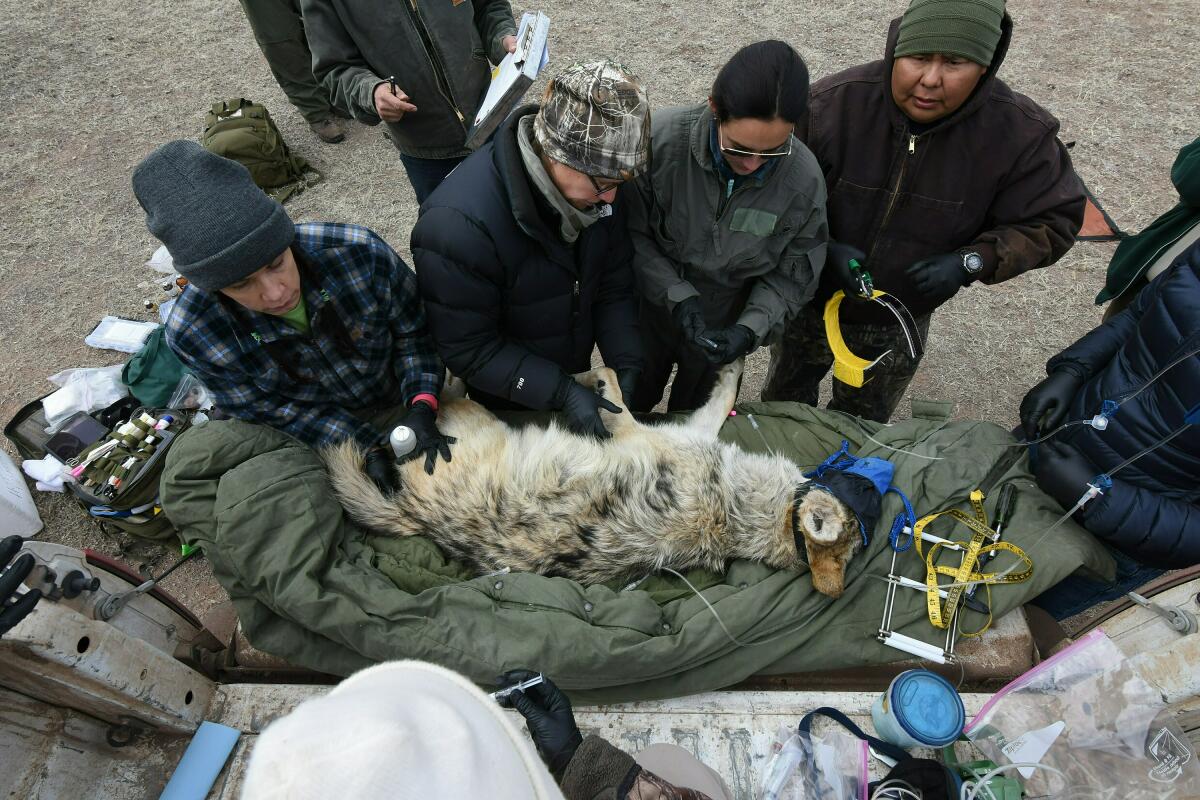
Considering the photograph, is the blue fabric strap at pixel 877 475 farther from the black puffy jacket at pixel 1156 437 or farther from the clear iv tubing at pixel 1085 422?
the black puffy jacket at pixel 1156 437

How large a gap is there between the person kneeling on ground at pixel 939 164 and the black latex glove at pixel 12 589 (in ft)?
10.5

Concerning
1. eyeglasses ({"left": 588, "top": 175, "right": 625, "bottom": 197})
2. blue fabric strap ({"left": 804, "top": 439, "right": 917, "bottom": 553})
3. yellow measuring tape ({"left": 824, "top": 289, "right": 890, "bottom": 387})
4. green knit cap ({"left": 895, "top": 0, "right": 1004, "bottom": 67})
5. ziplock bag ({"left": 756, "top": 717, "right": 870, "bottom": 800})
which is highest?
green knit cap ({"left": 895, "top": 0, "right": 1004, "bottom": 67})

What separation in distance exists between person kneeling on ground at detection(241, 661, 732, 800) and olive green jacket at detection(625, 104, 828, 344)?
83.7 inches

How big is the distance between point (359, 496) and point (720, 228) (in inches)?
78.4

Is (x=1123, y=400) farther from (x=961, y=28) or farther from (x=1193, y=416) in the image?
(x=961, y=28)

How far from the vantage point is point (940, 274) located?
2738mm

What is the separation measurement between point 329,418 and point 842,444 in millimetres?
2404

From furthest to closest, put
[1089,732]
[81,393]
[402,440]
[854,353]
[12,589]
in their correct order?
[81,393] < [854,353] < [402,440] < [1089,732] < [12,589]

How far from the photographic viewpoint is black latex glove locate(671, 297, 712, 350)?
9.25 feet

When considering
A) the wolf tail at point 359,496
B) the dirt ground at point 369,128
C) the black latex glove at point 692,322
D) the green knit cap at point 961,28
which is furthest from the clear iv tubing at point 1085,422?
the wolf tail at point 359,496

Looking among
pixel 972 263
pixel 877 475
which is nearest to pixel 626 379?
pixel 877 475

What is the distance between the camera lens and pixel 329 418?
2.73 metres

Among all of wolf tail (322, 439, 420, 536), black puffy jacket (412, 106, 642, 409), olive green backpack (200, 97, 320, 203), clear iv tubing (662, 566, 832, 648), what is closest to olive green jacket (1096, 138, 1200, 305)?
clear iv tubing (662, 566, 832, 648)

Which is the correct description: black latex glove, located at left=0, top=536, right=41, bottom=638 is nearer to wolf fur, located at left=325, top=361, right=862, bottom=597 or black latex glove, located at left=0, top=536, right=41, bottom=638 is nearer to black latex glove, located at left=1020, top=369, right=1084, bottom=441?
wolf fur, located at left=325, top=361, right=862, bottom=597
